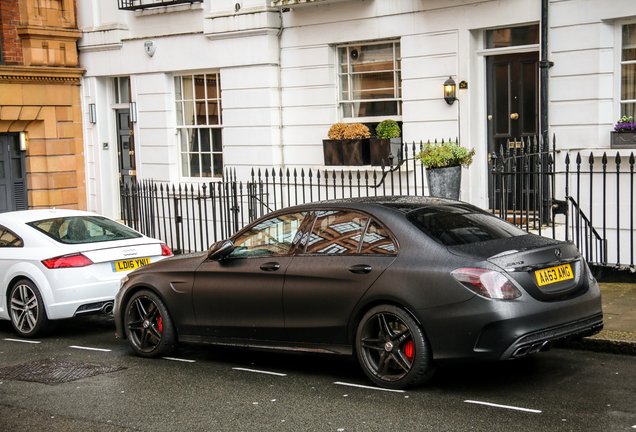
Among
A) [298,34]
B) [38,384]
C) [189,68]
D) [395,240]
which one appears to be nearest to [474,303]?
[395,240]

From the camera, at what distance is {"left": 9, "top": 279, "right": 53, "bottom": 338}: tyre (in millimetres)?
9047

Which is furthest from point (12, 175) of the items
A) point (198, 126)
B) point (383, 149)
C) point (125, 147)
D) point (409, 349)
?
point (409, 349)

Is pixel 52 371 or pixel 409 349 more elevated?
pixel 409 349

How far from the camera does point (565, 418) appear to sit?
5445mm

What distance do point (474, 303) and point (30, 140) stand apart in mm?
13569

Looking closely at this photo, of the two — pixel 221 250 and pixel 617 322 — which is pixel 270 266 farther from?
pixel 617 322

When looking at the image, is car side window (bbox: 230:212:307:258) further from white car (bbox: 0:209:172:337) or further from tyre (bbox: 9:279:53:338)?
tyre (bbox: 9:279:53:338)

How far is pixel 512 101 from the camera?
12.4 m

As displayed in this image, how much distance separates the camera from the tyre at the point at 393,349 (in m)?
6.07

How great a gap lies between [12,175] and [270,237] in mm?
11537

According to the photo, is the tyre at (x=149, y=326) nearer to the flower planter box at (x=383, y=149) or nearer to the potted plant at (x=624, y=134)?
the flower planter box at (x=383, y=149)

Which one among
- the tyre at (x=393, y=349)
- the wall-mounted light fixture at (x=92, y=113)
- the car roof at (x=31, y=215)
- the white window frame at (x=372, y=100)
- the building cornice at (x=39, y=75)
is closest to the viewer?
the tyre at (x=393, y=349)

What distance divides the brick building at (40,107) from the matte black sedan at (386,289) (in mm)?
10411

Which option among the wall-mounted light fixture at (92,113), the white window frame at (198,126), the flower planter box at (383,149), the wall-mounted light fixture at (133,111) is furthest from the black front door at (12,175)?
the flower planter box at (383,149)
